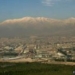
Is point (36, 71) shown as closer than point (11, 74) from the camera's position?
No

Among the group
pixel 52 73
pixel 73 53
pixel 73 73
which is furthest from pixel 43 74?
pixel 73 53

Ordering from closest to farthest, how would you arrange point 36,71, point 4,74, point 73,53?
point 4,74, point 36,71, point 73,53

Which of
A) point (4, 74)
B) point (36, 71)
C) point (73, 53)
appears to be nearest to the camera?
point (4, 74)

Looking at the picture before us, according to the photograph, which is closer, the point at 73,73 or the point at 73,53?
the point at 73,73

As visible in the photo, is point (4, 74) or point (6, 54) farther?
point (6, 54)

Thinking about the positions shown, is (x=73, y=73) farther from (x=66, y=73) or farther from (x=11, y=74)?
(x=11, y=74)

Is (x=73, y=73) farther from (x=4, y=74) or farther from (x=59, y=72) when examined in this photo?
(x=4, y=74)

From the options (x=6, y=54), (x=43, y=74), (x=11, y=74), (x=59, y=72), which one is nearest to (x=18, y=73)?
(x=11, y=74)

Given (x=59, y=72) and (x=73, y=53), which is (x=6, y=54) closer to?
(x=73, y=53)
